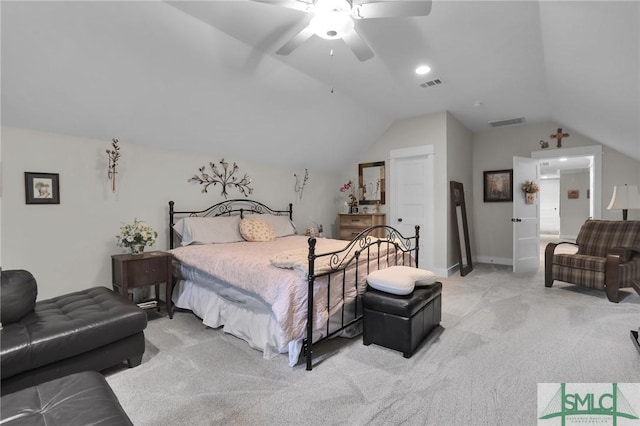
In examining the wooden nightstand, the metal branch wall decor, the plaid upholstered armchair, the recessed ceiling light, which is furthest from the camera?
the metal branch wall decor

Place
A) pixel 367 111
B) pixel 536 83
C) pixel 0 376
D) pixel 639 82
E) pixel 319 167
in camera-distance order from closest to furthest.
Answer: pixel 0 376
pixel 639 82
pixel 536 83
pixel 367 111
pixel 319 167

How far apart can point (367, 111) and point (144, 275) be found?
402 centimetres

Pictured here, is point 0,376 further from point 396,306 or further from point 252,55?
point 252,55

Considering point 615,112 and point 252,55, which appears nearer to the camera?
point 252,55

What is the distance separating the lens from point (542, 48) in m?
3.08

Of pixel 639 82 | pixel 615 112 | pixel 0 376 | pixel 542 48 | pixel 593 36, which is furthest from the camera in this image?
pixel 615 112

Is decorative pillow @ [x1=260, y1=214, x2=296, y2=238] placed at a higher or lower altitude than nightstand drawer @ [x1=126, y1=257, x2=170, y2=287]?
higher

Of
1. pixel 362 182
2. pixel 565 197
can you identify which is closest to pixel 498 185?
pixel 362 182

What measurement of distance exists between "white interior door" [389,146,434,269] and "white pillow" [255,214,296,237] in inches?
→ 80.0

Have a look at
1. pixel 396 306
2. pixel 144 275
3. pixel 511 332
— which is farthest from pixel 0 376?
pixel 511 332

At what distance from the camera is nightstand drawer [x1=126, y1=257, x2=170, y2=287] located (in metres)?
3.01

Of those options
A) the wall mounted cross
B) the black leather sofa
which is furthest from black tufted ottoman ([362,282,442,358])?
the wall mounted cross

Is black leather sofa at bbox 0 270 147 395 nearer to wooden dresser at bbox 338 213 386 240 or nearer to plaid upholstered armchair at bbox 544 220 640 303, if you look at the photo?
wooden dresser at bbox 338 213 386 240

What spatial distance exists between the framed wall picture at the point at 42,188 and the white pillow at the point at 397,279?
3.13 m
